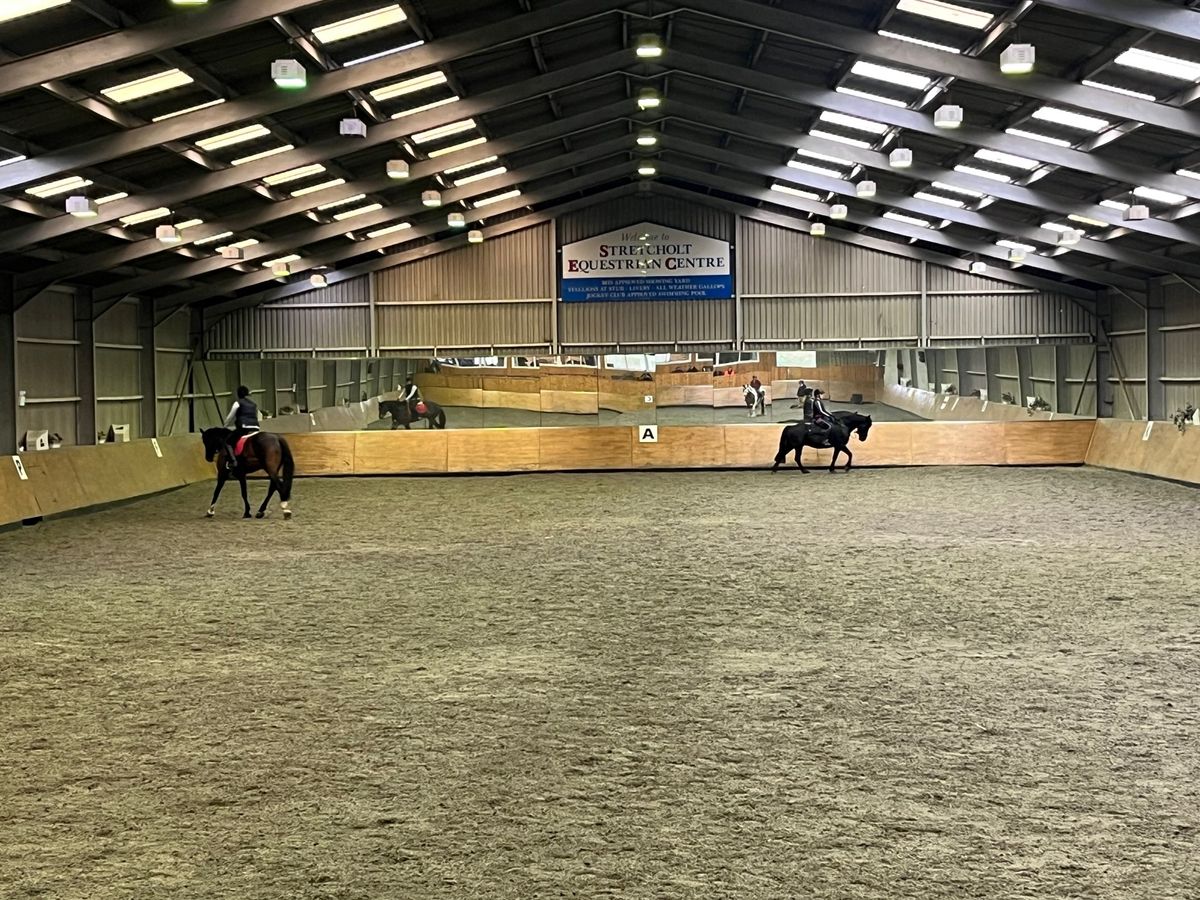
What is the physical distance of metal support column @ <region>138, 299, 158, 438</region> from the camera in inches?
1067

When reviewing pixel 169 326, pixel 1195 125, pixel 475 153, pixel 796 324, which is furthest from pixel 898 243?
pixel 169 326

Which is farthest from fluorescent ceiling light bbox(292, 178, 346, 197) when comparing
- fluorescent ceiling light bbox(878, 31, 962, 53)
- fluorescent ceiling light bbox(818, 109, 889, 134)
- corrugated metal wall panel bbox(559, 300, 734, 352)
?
fluorescent ceiling light bbox(878, 31, 962, 53)

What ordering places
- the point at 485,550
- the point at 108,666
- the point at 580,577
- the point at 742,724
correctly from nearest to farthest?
1. the point at 742,724
2. the point at 108,666
3. the point at 580,577
4. the point at 485,550

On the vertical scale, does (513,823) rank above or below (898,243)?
below

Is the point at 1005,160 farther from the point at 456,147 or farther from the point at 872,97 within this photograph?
the point at 456,147

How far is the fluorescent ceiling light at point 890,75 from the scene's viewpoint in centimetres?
1692

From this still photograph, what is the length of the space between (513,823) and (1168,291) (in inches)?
987

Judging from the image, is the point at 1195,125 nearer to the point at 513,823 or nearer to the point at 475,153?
the point at 475,153

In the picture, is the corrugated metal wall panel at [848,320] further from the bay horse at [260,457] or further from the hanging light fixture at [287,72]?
the hanging light fixture at [287,72]

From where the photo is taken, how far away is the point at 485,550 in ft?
45.6

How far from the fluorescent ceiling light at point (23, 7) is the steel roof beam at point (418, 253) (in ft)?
58.6

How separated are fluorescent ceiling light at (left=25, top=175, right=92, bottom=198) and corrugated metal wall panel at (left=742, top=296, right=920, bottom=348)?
15874 mm

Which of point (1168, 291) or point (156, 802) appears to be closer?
point (156, 802)

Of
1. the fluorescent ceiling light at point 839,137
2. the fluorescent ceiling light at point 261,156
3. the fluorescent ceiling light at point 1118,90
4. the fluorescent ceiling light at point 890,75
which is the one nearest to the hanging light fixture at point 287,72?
the fluorescent ceiling light at point 261,156
